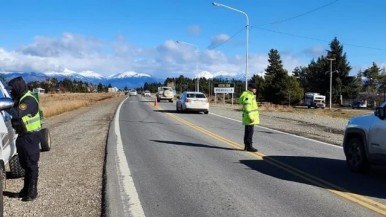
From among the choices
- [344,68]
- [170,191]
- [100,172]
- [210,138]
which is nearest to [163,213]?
[170,191]

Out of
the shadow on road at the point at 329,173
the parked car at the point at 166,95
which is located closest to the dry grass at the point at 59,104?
the parked car at the point at 166,95

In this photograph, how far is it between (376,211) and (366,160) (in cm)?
304

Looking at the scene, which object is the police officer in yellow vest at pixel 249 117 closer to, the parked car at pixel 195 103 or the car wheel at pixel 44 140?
the car wheel at pixel 44 140

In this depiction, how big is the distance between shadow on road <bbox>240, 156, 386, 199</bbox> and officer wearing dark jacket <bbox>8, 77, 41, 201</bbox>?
428 cm

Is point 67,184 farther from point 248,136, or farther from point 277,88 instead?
point 277,88

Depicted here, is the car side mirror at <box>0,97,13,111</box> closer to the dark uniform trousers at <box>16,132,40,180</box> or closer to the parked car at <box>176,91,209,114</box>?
the dark uniform trousers at <box>16,132,40,180</box>

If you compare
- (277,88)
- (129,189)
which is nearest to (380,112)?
(129,189)

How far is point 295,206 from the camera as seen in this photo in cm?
694

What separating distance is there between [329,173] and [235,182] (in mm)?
2148

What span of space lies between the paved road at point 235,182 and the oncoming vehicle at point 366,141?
283mm

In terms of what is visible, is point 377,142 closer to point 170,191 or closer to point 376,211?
point 376,211

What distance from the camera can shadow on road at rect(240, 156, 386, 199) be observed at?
834cm

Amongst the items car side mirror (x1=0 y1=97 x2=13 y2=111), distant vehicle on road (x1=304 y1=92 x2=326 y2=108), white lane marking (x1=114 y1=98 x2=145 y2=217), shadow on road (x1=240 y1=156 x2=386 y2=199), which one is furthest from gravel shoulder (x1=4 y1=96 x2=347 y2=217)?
distant vehicle on road (x1=304 y1=92 x2=326 y2=108)

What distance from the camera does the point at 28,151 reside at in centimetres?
723
